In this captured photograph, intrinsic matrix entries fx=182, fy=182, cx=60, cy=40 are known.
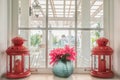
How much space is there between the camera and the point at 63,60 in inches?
64.2

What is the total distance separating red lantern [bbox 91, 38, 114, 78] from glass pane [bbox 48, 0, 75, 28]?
0.35 metres

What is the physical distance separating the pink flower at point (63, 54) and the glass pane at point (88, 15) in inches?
12.3

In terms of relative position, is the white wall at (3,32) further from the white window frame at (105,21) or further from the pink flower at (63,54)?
the pink flower at (63,54)

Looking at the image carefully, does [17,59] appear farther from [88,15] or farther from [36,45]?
[88,15]

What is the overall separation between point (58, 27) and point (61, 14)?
136 millimetres

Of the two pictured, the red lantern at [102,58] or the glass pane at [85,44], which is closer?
the red lantern at [102,58]

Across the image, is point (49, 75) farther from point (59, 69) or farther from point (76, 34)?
point (76, 34)

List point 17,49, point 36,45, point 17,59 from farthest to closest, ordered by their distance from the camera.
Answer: point 36,45 < point 17,59 < point 17,49

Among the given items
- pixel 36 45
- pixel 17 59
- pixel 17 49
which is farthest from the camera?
pixel 36 45

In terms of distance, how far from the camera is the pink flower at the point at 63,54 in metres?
1.63

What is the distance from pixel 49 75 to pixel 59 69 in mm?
177

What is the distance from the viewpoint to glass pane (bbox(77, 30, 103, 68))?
6.01ft


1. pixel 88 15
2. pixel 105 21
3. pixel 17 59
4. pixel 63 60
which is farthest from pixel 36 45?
pixel 105 21

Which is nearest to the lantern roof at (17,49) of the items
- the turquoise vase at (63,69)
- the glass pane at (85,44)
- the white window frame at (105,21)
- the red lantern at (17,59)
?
the red lantern at (17,59)
